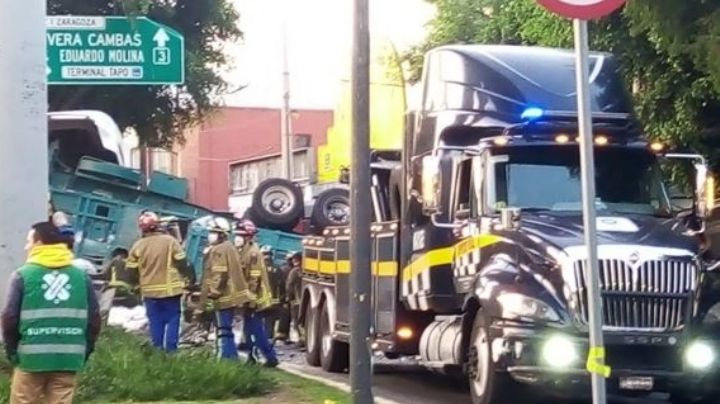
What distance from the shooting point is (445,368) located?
13.1 m

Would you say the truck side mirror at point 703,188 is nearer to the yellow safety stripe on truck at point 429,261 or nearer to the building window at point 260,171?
the yellow safety stripe on truck at point 429,261

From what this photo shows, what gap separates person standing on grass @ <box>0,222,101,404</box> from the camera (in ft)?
28.3

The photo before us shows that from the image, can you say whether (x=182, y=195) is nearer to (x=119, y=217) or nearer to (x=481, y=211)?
(x=119, y=217)

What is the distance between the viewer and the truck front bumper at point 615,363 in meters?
10.9

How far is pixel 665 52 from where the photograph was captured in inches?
706

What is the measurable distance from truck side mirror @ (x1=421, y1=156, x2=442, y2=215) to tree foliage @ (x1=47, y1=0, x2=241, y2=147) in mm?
17113

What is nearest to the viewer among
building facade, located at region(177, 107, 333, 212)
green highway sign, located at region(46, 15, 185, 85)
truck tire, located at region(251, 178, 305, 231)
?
green highway sign, located at region(46, 15, 185, 85)

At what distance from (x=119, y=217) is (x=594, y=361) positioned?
60.4 feet

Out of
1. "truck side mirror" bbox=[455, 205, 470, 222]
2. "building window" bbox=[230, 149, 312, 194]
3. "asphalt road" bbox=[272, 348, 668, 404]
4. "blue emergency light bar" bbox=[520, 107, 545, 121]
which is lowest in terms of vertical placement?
"asphalt road" bbox=[272, 348, 668, 404]

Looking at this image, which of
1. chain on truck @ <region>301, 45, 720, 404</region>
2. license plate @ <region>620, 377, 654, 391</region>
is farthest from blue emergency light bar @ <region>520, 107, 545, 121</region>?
license plate @ <region>620, 377, 654, 391</region>

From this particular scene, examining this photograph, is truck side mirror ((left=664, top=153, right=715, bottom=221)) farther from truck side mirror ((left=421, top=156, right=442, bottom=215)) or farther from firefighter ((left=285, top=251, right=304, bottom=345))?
firefighter ((left=285, top=251, right=304, bottom=345))

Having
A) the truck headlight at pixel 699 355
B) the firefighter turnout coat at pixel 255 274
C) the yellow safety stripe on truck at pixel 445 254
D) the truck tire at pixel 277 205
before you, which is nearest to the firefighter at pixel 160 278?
the firefighter turnout coat at pixel 255 274

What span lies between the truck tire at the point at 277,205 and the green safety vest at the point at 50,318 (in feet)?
60.3

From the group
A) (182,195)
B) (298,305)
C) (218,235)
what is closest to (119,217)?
(182,195)
